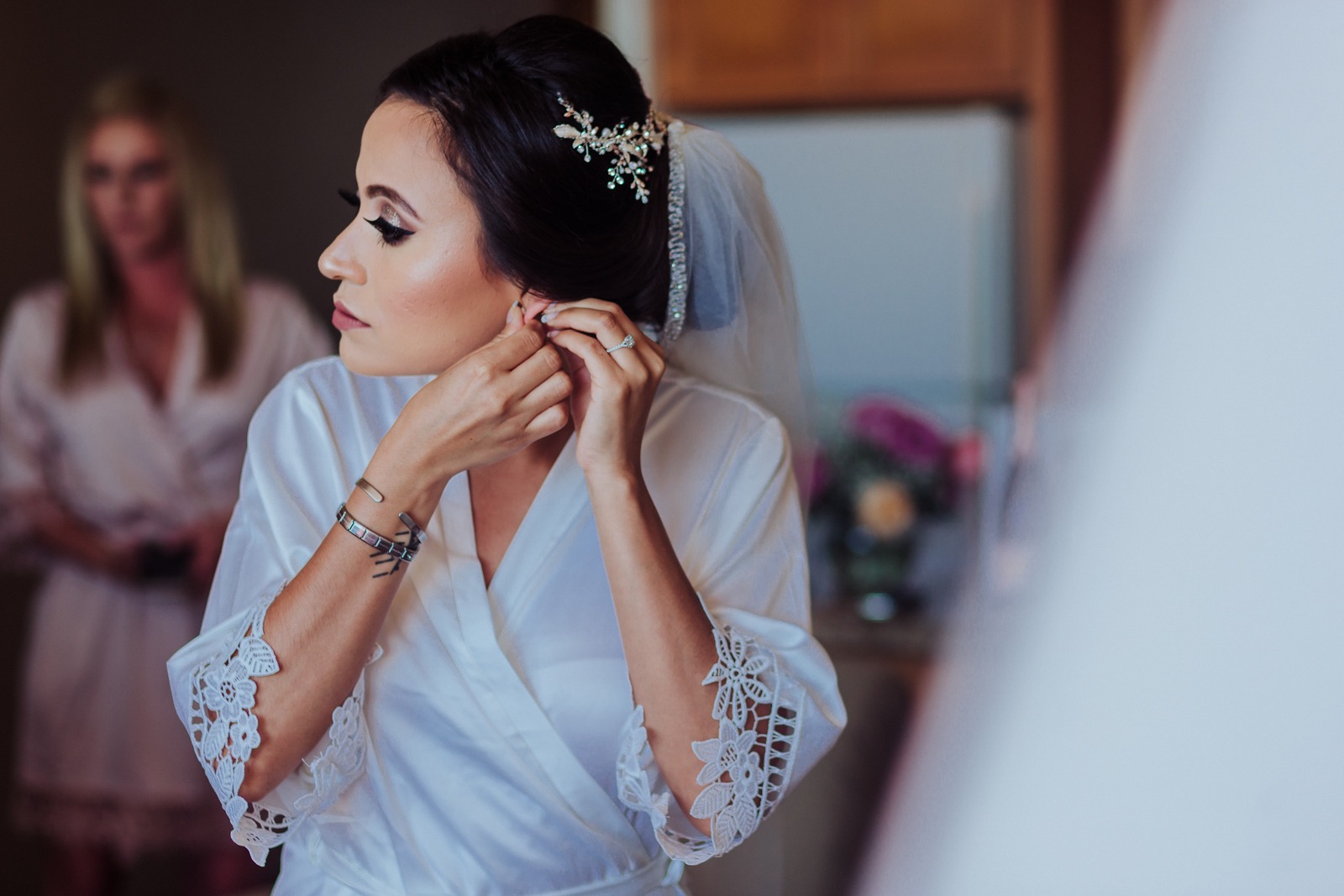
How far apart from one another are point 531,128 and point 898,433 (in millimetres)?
1788

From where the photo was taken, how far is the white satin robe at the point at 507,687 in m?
0.88

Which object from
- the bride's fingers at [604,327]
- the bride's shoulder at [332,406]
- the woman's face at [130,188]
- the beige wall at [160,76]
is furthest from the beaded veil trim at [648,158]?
the woman's face at [130,188]

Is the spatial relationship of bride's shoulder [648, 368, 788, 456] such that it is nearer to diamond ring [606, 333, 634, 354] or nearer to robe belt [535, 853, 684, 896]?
diamond ring [606, 333, 634, 354]

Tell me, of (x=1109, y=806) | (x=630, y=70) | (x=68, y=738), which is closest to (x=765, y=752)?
(x=630, y=70)

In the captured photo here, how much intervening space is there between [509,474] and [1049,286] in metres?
2.90

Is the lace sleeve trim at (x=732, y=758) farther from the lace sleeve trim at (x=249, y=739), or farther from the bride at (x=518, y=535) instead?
the lace sleeve trim at (x=249, y=739)

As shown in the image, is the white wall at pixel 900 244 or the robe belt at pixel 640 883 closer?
the robe belt at pixel 640 883

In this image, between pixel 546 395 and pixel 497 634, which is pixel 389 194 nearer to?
pixel 546 395

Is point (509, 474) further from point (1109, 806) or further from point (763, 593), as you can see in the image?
point (1109, 806)

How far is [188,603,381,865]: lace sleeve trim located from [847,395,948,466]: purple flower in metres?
1.79

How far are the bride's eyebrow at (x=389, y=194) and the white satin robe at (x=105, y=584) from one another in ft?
5.17

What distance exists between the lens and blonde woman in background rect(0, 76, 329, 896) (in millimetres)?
2271

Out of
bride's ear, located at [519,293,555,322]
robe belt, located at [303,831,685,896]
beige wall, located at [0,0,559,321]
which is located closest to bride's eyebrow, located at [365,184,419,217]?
bride's ear, located at [519,293,555,322]

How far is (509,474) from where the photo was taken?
105 cm
